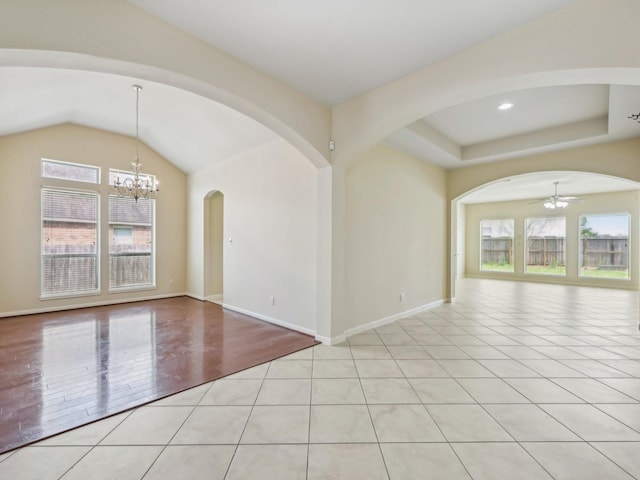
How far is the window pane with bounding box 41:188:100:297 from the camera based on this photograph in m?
5.09

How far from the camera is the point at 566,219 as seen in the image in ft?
28.5

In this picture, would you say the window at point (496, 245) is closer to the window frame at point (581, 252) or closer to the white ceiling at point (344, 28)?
the window frame at point (581, 252)

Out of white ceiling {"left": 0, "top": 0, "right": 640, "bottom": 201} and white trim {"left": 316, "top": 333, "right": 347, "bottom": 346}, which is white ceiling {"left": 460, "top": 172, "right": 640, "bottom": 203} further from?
white trim {"left": 316, "top": 333, "right": 347, "bottom": 346}

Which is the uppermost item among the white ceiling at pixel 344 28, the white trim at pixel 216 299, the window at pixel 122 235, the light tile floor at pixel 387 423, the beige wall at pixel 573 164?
the white ceiling at pixel 344 28

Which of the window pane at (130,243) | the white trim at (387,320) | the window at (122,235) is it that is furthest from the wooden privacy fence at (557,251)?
the window at (122,235)

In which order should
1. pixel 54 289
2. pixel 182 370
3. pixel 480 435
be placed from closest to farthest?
pixel 480 435 → pixel 182 370 → pixel 54 289

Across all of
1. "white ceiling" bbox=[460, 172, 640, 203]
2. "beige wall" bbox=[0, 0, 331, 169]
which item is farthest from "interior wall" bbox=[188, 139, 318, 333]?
"white ceiling" bbox=[460, 172, 640, 203]

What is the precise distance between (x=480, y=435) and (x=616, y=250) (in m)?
9.65

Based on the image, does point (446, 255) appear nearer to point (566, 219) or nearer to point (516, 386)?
point (516, 386)

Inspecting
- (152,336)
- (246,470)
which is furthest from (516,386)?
(152,336)

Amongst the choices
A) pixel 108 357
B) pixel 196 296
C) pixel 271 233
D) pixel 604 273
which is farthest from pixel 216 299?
pixel 604 273

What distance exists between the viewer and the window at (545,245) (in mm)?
8797

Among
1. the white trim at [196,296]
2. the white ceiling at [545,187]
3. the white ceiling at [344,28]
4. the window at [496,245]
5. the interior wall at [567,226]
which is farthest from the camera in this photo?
the window at [496,245]

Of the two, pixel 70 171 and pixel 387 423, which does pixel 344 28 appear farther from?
pixel 70 171
